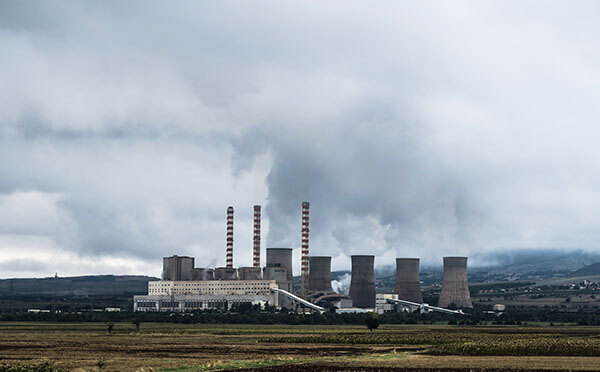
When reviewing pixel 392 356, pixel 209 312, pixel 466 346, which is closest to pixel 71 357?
pixel 392 356

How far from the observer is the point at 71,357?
66.1 m

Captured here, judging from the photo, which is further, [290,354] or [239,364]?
[290,354]

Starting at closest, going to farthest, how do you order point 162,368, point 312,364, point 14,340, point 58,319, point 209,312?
1. point 162,368
2. point 312,364
3. point 14,340
4. point 58,319
5. point 209,312

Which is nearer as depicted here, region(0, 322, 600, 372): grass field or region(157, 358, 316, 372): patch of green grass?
region(157, 358, 316, 372): patch of green grass

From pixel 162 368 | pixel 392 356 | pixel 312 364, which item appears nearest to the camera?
pixel 162 368

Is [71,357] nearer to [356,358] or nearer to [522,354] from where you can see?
[356,358]

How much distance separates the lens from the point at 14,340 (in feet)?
295

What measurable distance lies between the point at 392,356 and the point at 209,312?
122623 mm

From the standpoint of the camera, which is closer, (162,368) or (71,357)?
(162,368)

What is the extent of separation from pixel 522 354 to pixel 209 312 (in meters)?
123

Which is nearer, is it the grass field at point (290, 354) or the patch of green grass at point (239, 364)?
the patch of green grass at point (239, 364)

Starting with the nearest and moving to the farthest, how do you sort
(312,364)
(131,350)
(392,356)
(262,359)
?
1. (312,364)
2. (262,359)
3. (392,356)
4. (131,350)

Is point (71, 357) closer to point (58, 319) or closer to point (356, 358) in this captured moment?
point (356, 358)

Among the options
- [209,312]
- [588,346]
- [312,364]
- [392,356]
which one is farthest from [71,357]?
[209,312]
